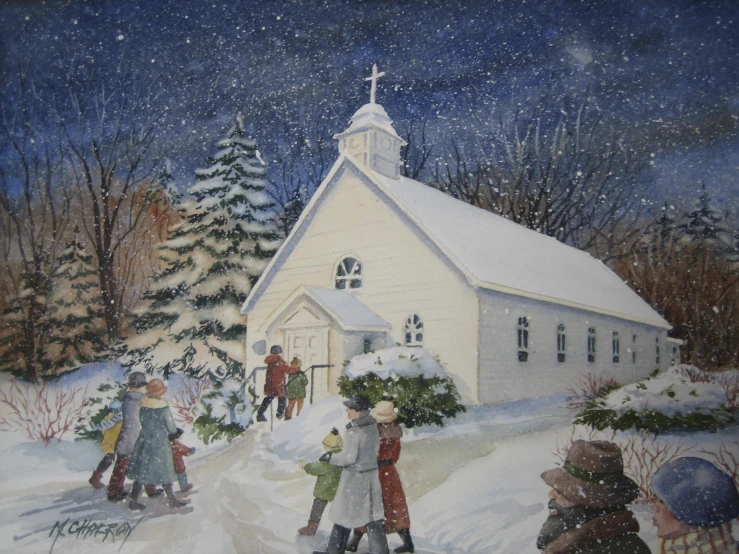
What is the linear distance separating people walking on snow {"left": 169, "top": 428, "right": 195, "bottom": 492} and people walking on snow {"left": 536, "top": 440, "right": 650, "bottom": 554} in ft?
10.9

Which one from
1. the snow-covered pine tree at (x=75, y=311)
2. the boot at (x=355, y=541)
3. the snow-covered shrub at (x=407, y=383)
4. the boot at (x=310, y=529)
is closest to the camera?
the boot at (x=355, y=541)

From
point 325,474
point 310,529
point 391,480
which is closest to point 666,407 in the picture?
point 391,480

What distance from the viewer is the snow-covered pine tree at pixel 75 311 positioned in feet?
20.1

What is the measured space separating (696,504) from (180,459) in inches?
155

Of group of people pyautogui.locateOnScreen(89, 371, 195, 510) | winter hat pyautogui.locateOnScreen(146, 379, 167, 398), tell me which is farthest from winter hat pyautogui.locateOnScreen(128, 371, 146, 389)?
winter hat pyautogui.locateOnScreen(146, 379, 167, 398)

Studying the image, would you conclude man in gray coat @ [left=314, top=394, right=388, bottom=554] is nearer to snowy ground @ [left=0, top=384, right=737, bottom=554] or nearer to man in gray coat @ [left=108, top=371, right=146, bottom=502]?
snowy ground @ [left=0, top=384, right=737, bottom=554]

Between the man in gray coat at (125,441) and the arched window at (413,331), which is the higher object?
the arched window at (413,331)

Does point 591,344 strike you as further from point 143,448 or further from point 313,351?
point 143,448

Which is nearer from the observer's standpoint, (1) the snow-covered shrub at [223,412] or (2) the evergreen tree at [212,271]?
(1) the snow-covered shrub at [223,412]

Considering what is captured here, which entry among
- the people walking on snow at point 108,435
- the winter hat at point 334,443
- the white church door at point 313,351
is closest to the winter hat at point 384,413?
the winter hat at point 334,443

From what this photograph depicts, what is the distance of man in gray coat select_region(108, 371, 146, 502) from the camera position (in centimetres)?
534

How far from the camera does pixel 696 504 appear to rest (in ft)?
7.86
